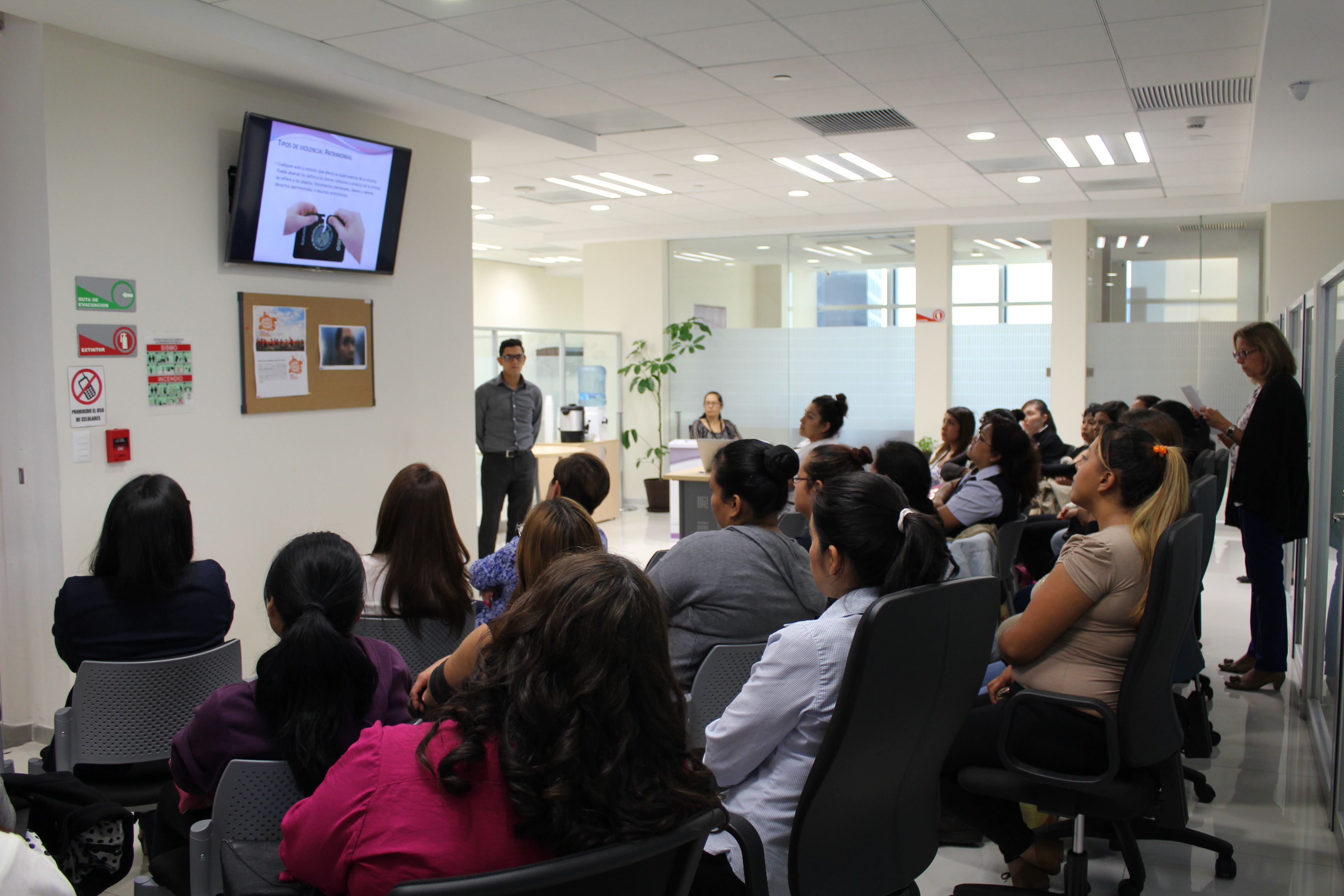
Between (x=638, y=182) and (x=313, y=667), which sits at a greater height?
(x=638, y=182)

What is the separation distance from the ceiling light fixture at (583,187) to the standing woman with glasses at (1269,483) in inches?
188

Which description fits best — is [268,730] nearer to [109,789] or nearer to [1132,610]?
[109,789]

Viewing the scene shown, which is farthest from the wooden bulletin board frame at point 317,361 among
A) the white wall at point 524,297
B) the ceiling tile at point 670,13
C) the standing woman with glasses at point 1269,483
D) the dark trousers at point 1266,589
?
the white wall at point 524,297

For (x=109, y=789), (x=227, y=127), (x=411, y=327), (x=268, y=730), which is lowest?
(x=109, y=789)

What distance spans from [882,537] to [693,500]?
215 inches

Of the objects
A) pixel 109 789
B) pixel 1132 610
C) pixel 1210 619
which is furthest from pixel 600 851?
pixel 1210 619

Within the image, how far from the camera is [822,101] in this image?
5320 millimetres

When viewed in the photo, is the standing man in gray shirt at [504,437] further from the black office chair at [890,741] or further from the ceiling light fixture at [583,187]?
the black office chair at [890,741]

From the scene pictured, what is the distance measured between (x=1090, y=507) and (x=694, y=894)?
1.50m

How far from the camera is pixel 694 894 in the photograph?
167 cm

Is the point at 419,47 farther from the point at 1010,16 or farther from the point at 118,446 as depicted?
the point at 1010,16

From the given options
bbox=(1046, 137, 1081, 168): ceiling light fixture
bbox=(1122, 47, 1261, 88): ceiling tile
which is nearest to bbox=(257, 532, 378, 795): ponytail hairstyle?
bbox=(1122, 47, 1261, 88): ceiling tile

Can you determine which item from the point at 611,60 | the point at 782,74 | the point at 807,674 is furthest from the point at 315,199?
the point at 807,674

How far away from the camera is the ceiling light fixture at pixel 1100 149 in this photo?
6.23 m
